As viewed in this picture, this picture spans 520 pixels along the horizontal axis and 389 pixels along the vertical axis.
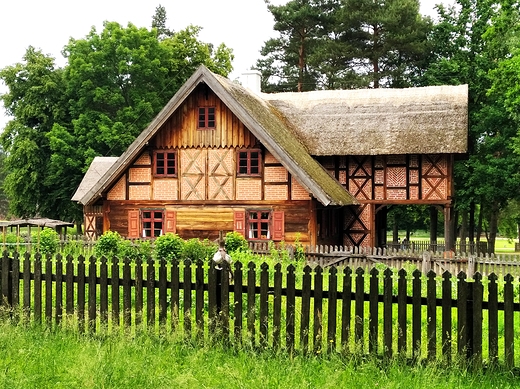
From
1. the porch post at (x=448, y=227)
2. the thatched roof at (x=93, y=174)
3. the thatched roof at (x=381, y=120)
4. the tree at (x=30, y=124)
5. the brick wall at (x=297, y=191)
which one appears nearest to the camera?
the brick wall at (x=297, y=191)

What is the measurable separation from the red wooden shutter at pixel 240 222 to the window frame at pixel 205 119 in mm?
3560

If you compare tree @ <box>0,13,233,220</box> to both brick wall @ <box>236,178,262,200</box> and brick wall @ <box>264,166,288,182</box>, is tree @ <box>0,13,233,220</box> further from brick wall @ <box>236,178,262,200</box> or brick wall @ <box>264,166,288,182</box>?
brick wall @ <box>264,166,288,182</box>

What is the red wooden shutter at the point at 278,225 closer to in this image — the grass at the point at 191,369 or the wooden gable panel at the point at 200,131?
the wooden gable panel at the point at 200,131

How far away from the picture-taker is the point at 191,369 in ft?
24.1

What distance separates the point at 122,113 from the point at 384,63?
19.5 metres

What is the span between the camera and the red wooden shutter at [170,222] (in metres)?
25.3

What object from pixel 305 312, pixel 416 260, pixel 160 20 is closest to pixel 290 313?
pixel 305 312

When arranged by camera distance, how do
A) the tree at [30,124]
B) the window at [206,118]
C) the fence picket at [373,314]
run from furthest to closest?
the tree at [30,124]
the window at [206,118]
the fence picket at [373,314]

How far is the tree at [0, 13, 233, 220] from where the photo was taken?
141 ft

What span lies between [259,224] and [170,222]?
3725 mm

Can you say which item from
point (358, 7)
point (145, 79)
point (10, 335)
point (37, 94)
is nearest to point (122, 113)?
point (145, 79)

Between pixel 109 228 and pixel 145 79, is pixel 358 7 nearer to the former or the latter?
pixel 145 79

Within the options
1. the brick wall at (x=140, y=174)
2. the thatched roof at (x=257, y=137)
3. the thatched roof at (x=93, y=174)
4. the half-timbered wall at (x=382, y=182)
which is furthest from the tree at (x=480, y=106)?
the thatched roof at (x=93, y=174)

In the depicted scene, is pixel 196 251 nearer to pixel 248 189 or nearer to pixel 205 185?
pixel 248 189
